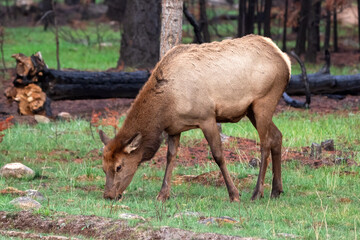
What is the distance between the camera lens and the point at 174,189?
352 inches

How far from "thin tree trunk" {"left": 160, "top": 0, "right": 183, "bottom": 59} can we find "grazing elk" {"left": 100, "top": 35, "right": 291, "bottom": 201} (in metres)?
2.26

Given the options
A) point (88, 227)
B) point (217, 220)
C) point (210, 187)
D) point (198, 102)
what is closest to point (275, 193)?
point (210, 187)

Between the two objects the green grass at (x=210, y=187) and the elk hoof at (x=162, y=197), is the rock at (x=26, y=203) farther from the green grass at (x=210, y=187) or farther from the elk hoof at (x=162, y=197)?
the elk hoof at (x=162, y=197)

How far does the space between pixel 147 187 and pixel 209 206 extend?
5.19 feet

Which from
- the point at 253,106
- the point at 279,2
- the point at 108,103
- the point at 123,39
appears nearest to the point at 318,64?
the point at 123,39

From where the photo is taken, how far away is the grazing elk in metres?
8.06

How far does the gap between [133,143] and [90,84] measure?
7.07 meters

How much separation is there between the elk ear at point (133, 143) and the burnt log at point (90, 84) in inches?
271

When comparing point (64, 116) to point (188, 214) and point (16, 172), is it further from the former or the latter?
point (188, 214)

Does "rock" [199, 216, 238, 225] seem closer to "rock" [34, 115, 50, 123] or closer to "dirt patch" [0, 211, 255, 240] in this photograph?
"dirt patch" [0, 211, 255, 240]

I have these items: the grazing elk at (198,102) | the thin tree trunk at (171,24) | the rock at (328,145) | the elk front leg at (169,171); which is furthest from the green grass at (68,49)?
the grazing elk at (198,102)

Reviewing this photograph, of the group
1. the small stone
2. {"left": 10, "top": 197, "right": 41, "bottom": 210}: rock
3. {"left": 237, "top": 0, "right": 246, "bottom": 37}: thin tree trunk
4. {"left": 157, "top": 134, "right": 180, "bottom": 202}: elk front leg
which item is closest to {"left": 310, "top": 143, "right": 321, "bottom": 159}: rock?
the small stone

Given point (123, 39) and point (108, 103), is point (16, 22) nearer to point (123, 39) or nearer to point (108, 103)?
point (123, 39)

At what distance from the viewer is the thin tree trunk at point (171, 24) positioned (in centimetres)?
1084
